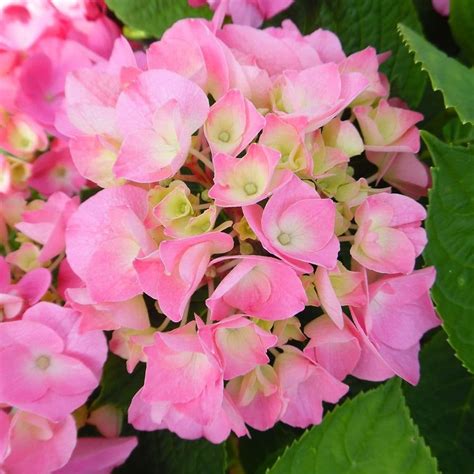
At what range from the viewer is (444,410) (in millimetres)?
729

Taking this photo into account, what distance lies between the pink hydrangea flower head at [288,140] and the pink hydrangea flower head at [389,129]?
0.31ft

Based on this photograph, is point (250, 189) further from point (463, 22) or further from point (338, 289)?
point (463, 22)

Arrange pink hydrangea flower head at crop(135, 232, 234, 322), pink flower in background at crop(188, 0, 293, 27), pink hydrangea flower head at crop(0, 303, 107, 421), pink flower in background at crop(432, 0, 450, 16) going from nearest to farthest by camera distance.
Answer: pink hydrangea flower head at crop(135, 232, 234, 322) → pink hydrangea flower head at crop(0, 303, 107, 421) → pink flower in background at crop(188, 0, 293, 27) → pink flower in background at crop(432, 0, 450, 16)

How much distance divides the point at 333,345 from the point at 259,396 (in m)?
0.07

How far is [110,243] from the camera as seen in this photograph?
1.66ft

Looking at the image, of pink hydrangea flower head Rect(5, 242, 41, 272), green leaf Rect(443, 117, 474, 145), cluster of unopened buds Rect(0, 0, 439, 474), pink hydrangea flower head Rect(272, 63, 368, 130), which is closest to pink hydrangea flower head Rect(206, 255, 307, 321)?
cluster of unopened buds Rect(0, 0, 439, 474)

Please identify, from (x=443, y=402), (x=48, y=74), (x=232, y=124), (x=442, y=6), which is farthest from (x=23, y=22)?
(x=443, y=402)

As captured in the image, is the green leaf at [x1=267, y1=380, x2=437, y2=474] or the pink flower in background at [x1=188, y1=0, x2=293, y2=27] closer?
the green leaf at [x1=267, y1=380, x2=437, y2=474]

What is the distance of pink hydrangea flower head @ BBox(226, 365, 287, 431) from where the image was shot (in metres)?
0.54

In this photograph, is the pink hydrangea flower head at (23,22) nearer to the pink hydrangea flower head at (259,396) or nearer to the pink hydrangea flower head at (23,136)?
the pink hydrangea flower head at (23,136)

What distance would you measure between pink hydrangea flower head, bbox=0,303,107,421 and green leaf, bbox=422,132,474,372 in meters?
0.29

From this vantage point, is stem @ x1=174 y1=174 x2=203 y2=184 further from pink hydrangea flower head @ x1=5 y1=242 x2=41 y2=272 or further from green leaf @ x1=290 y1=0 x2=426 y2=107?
green leaf @ x1=290 y1=0 x2=426 y2=107

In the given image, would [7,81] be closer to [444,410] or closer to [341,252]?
[341,252]

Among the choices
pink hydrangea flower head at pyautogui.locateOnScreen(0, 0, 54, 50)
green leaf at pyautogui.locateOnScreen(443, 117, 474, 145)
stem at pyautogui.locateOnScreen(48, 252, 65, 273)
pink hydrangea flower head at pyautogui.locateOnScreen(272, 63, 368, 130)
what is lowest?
stem at pyautogui.locateOnScreen(48, 252, 65, 273)
